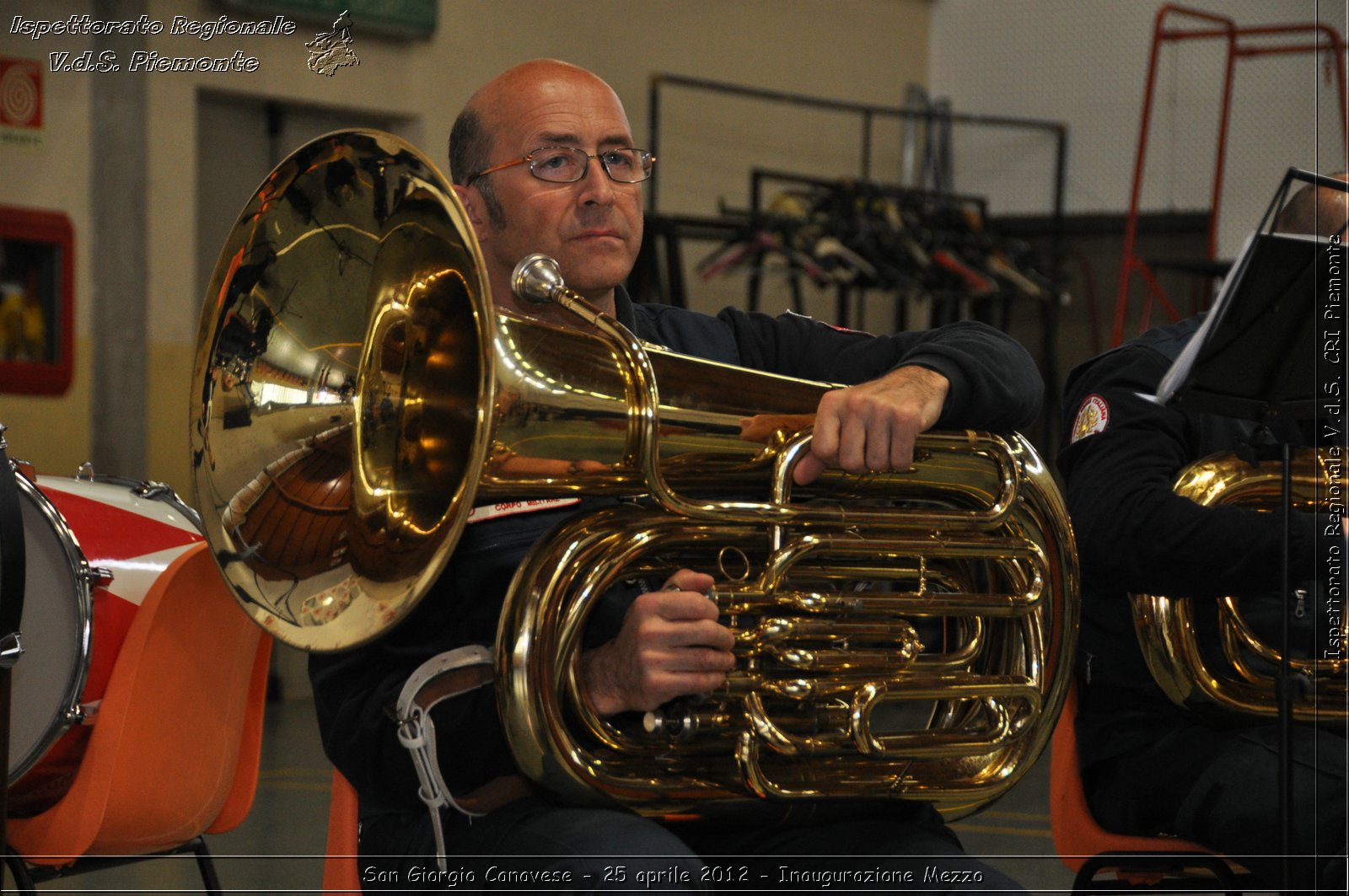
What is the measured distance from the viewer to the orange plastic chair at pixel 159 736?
226 cm

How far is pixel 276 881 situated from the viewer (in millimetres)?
3369

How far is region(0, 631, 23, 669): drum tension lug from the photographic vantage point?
2100 mm

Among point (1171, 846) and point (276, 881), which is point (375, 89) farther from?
point (1171, 846)

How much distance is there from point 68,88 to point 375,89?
4.17ft

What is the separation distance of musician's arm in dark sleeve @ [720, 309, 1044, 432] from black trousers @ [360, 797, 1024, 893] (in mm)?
507

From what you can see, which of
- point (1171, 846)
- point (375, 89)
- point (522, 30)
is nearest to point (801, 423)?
point (1171, 846)

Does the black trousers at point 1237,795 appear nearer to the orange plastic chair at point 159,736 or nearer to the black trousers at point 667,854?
the black trousers at point 667,854

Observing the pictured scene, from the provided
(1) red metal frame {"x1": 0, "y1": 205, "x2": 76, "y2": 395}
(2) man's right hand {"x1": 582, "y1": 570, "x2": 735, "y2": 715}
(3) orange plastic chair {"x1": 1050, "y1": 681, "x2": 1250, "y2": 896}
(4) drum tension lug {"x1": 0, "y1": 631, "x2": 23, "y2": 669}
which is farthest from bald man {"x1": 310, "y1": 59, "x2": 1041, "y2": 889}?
(1) red metal frame {"x1": 0, "y1": 205, "x2": 76, "y2": 395}

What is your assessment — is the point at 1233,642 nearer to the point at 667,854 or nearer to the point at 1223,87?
the point at 667,854

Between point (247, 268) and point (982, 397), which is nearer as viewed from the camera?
point (247, 268)

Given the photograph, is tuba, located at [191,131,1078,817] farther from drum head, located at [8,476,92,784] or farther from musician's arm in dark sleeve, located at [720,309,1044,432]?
drum head, located at [8,476,92,784]

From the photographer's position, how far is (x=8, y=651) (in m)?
2.10

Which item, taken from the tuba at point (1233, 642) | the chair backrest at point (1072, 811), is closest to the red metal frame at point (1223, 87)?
the tuba at point (1233, 642)

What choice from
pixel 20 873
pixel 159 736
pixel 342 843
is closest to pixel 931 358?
pixel 342 843
